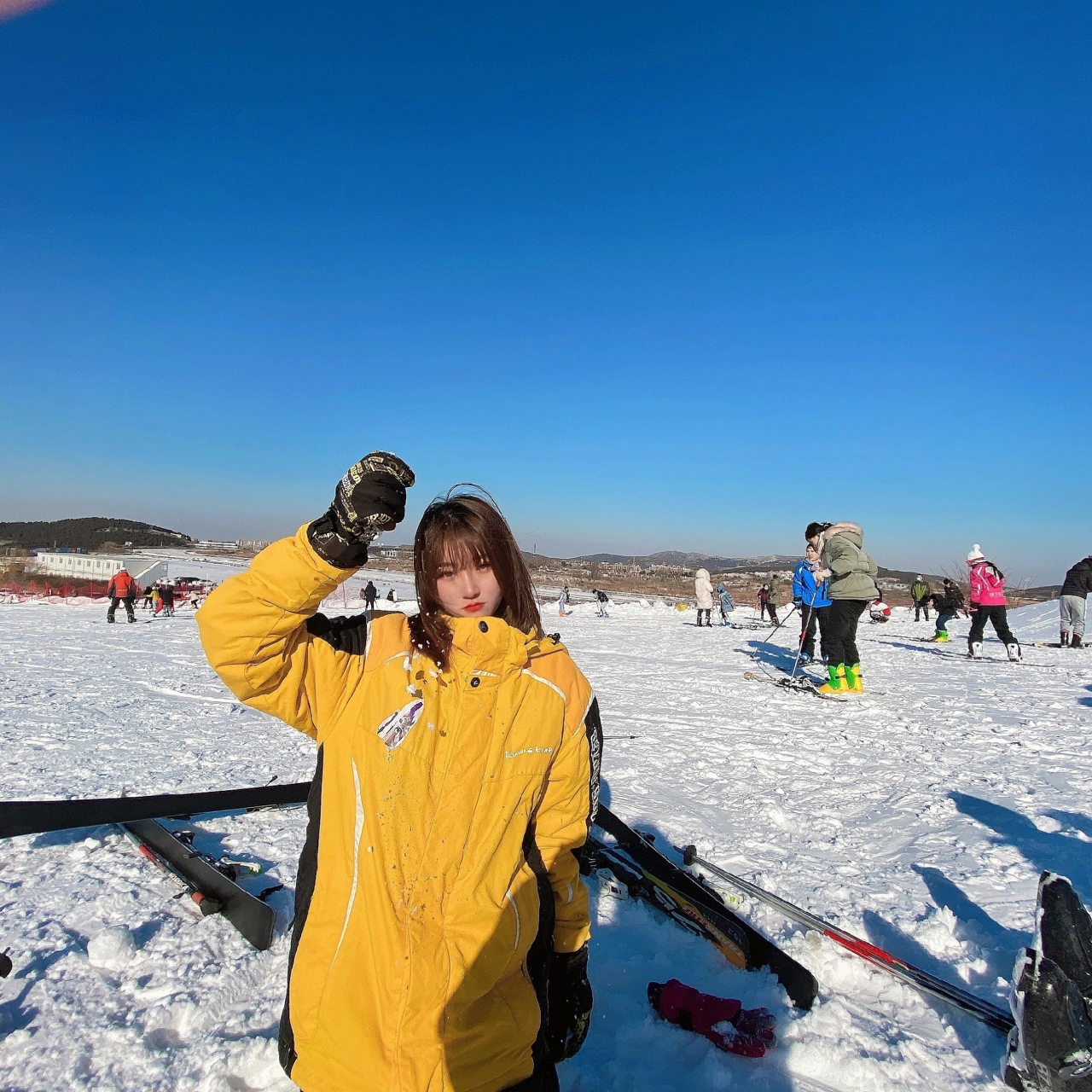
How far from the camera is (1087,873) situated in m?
3.50

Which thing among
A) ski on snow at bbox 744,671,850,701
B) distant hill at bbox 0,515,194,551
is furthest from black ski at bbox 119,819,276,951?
distant hill at bbox 0,515,194,551

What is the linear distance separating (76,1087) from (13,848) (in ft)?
6.50

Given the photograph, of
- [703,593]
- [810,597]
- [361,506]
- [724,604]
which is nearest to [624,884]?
[361,506]

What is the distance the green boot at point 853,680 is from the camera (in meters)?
8.41

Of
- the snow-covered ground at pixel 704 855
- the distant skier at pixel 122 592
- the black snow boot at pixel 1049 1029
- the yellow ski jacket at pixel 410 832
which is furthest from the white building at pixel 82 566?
the black snow boot at pixel 1049 1029

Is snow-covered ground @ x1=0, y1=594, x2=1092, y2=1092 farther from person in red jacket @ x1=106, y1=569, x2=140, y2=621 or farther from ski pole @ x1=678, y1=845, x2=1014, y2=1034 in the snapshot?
person in red jacket @ x1=106, y1=569, x2=140, y2=621

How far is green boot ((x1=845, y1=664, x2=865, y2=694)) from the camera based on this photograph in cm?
841

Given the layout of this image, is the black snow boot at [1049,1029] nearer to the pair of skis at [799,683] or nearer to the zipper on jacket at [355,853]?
the zipper on jacket at [355,853]


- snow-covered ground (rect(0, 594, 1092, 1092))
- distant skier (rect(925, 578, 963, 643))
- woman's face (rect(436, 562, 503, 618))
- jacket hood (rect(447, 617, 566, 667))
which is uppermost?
woman's face (rect(436, 562, 503, 618))

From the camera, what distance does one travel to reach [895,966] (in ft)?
8.60

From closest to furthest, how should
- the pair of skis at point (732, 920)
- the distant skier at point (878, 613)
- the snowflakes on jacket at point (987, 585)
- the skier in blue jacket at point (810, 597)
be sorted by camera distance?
the pair of skis at point (732, 920), the skier in blue jacket at point (810, 597), the snowflakes on jacket at point (987, 585), the distant skier at point (878, 613)

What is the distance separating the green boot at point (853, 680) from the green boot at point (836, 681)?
0.04 meters

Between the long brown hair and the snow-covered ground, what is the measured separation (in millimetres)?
1697

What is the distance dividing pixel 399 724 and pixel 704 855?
2.94 meters
